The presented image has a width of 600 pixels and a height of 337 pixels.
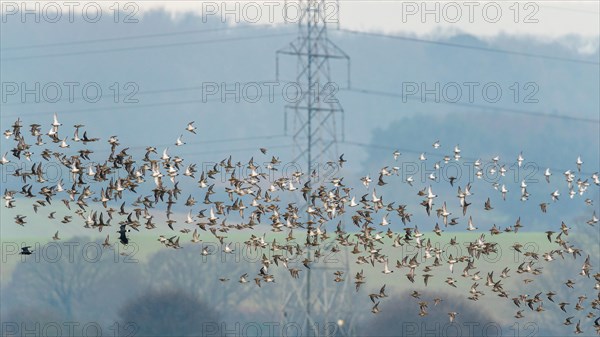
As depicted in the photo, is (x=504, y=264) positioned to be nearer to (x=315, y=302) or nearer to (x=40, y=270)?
(x=315, y=302)

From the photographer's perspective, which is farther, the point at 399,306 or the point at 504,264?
the point at 504,264

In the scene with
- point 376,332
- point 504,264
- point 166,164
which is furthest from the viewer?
point 504,264

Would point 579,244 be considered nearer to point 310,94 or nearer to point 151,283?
point 151,283

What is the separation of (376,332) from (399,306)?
3.62m

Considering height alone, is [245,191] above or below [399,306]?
above

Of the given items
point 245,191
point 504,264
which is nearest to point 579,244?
point 504,264

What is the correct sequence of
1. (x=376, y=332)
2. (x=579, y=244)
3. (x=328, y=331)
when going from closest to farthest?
(x=328, y=331), (x=376, y=332), (x=579, y=244)

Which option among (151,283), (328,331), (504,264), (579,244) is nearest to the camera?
(328,331)

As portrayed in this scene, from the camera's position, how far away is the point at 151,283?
531 feet

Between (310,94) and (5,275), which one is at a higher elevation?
(310,94)

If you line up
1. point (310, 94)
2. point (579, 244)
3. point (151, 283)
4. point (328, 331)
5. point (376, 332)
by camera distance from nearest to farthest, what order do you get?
point (310, 94)
point (328, 331)
point (376, 332)
point (151, 283)
point (579, 244)

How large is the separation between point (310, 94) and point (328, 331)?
47.4 m

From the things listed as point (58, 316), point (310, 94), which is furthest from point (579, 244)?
point (310, 94)

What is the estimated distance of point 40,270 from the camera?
17400 cm
